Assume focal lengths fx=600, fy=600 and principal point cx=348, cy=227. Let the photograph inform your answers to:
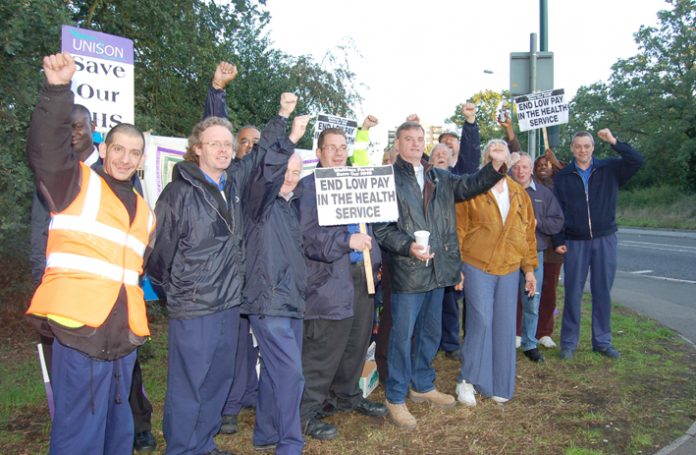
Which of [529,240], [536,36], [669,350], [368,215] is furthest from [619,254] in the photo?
[368,215]

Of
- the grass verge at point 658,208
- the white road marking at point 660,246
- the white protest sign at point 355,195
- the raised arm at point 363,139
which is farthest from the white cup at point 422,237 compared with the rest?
the grass verge at point 658,208

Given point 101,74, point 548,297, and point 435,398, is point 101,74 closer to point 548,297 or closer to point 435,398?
point 435,398

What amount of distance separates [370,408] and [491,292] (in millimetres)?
1389

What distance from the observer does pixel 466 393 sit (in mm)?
5047

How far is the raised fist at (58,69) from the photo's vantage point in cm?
267

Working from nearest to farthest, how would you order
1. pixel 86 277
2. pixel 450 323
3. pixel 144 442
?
pixel 86 277, pixel 144 442, pixel 450 323

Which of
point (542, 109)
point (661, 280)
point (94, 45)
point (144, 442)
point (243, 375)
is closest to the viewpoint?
point (144, 442)

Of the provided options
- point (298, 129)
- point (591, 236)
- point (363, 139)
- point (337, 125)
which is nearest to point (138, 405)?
point (298, 129)

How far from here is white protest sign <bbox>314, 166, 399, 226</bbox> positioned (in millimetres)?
4289

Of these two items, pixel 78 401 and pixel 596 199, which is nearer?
pixel 78 401

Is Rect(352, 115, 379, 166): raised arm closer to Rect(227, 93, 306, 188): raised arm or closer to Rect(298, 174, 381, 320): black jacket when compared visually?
Rect(298, 174, 381, 320): black jacket

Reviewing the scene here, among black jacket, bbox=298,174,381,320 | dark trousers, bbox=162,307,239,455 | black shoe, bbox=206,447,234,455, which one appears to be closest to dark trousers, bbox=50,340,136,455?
dark trousers, bbox=162,307,239,455

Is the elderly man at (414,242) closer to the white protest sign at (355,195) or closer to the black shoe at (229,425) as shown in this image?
the white protest sign at (355,195)

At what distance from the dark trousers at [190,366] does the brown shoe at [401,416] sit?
1546 millimetres
